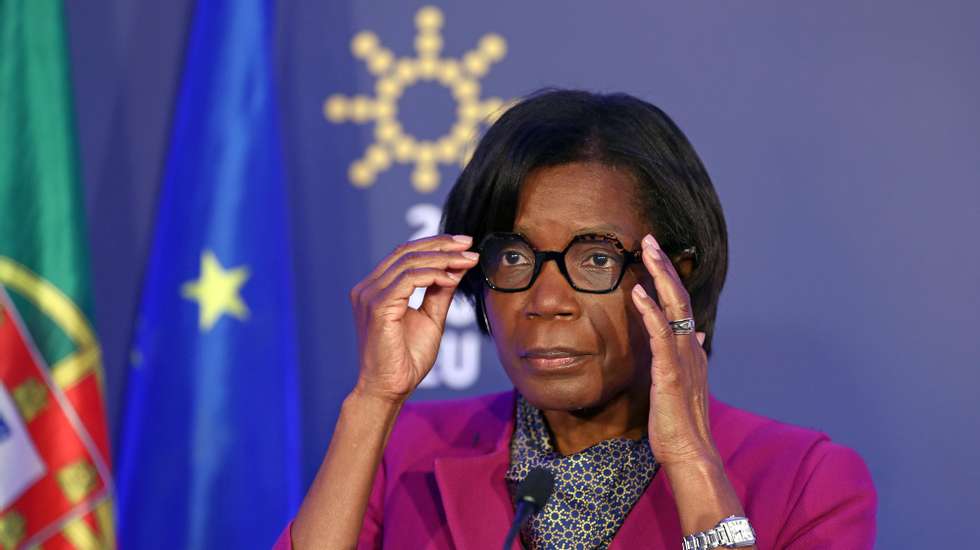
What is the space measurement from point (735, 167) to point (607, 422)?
0.99 meters

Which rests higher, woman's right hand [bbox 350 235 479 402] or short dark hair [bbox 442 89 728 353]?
short dark hair [bbox 442 89 728 353]

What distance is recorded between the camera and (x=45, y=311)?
2.53 meters

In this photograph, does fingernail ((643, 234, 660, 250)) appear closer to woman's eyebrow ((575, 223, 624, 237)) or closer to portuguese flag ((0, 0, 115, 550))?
woman's eyebrow ((575, 223, 624, 237))

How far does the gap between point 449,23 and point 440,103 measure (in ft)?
0.65

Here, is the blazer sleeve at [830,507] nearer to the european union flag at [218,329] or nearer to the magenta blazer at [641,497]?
the magenta blazer at [641,497]

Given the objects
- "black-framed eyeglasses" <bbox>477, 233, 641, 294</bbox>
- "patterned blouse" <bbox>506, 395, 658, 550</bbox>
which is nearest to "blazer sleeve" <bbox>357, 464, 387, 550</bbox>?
A: "patterned blouse" <bbox>506, 395, 658, 550</bbox>

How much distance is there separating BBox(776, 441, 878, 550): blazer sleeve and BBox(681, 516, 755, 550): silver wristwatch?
183mm

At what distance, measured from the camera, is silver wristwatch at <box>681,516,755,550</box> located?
Result: 61.2 inches

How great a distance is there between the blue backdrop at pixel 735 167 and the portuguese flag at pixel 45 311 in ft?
0.83

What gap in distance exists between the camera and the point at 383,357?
70.5 inches

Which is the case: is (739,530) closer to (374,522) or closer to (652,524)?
(652,524)

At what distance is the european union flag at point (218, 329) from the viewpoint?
8.63 feet

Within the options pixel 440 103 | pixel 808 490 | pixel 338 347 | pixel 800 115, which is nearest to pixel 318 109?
pixel 440 103

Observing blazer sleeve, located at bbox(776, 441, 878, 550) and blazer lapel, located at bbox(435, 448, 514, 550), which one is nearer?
blazer sleeve, located at bbox(776, 441, 878, 550)
